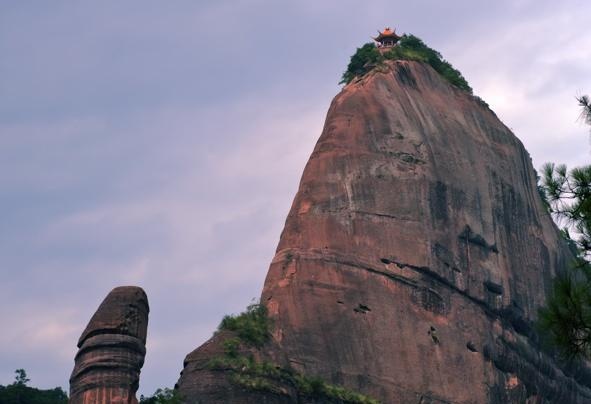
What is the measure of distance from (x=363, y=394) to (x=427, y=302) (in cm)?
639

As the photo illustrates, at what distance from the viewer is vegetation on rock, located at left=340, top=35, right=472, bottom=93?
62531 millimetres

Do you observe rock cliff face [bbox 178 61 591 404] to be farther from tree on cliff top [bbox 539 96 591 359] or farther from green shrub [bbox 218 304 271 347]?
tree on cliff top [bbox 539 96 591 359]

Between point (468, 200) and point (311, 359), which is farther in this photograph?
point (468, 200)

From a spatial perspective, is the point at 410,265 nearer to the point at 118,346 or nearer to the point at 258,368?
the point at 258,368

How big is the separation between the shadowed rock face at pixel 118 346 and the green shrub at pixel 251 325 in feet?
38.9

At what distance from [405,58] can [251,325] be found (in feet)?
66.2

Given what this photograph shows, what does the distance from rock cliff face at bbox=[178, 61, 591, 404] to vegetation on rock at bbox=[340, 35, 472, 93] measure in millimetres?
830

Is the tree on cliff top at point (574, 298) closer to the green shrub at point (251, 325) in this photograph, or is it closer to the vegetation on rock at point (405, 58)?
the green shrub at point (251, 325)

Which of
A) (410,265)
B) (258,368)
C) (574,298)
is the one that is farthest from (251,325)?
(574,298)

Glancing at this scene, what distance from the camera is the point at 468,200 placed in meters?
59.2

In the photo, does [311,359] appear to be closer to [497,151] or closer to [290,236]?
[290,236]

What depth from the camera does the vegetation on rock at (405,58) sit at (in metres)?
62.5

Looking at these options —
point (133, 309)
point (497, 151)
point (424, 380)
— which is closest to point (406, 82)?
point (497, 151)

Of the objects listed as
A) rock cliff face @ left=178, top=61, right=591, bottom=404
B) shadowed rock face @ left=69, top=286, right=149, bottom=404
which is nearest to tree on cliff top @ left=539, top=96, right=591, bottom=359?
shadowed rock face @ left=69, top=286, right=149, bottom=404
